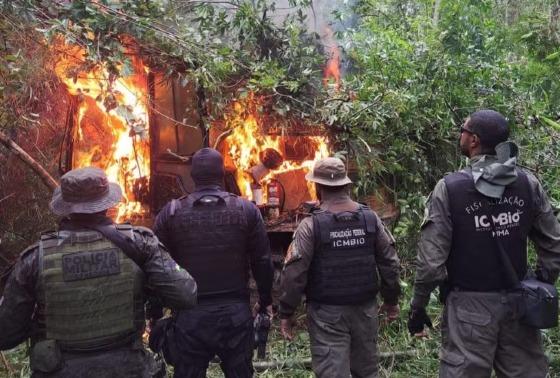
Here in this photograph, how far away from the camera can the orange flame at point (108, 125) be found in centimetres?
543

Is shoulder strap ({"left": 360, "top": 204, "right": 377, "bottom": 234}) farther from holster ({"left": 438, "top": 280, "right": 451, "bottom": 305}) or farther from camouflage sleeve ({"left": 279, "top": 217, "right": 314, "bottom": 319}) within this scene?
holster ({"left": 438, "top": 280, "right": 451, "bottom": 305})

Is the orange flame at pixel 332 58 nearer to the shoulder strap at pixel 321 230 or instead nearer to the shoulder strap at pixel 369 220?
the shoulder strap at pixel 369 220

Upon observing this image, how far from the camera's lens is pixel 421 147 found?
6848 millimetres

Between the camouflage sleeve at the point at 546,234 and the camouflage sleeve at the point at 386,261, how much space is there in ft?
3.15

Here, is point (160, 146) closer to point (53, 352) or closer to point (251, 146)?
point (251, 146)

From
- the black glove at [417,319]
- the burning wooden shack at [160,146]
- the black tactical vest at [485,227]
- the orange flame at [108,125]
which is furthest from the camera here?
the burning wooden shack at [160,146]

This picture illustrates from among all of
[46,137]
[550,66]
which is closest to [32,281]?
[46,137]

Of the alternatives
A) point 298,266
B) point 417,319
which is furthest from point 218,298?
point 417,319

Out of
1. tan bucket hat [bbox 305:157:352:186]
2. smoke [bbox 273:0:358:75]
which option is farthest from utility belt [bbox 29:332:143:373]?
smoke [bbox 273:0:358:75]

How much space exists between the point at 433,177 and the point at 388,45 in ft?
6.51

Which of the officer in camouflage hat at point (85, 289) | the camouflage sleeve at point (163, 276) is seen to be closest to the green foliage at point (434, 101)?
the camouflage sleeve at point (163, 276)

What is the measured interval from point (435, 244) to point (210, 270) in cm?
152

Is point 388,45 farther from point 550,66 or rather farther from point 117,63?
point 117,63

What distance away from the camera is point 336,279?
342 cm
